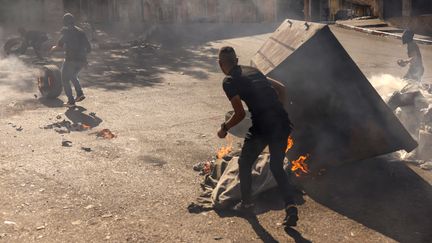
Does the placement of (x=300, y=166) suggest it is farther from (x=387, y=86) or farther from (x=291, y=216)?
(x=387, y=86)

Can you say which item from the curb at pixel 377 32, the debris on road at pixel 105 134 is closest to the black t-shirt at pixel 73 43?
the debris on road at pixel 105 134

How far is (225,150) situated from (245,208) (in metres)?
1.70

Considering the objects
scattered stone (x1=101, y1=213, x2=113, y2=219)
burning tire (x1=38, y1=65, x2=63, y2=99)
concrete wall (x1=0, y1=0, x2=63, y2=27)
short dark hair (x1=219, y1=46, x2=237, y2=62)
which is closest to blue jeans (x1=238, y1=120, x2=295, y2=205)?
short dark hair (x1=219, y1=46, x2=237, y2=62)

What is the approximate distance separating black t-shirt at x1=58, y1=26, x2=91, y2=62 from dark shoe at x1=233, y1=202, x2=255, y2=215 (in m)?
6.24

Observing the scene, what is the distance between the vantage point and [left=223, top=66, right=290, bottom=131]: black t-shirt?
16.6 feet

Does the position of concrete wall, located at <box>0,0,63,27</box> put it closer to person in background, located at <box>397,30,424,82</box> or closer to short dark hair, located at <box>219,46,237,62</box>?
person in background, located at <box>397,30,424,82</box>

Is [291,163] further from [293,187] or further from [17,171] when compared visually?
[17,171]

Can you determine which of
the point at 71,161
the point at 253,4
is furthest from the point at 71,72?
the point at 253,4

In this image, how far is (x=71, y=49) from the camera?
1018cm

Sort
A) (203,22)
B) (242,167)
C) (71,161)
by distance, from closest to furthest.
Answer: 1. (242,167)
2. (71,161)
3. (203,22)

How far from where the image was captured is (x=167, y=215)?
5.57 metres

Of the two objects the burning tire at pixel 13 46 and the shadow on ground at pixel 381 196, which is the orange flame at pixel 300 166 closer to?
the shadow on ground at pixel 381 196

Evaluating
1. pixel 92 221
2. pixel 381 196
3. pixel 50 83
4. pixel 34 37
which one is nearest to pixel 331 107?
pixel 381 196

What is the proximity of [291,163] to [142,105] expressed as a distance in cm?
515
